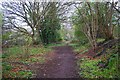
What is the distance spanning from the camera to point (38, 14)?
1439 cm

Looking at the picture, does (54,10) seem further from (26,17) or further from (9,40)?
(9,40)

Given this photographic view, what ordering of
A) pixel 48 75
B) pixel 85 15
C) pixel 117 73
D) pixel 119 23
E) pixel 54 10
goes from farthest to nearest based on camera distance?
pixel 54 10
pixel 85 15
pixel 119 23
pixel 48 75
pixel 117 73

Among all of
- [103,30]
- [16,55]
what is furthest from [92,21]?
[16,55]

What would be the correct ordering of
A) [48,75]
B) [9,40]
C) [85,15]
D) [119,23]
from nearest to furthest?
[48,75]
[119,23]
[9,40]
[85,15]

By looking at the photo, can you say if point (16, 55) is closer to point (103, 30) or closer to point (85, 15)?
point (85, 15)

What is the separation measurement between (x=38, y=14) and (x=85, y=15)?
419 cm

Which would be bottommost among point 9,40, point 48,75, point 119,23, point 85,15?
point 48,75

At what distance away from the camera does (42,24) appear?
15219 mm

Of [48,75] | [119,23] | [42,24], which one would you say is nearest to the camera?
[48,75]

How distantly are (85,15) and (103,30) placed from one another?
62.7 inches

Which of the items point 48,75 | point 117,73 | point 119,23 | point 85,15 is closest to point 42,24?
point 85,15

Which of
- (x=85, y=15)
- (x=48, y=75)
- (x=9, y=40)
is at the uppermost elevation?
(x=85, y=15)

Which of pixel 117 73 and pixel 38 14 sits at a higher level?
pixel 38 14

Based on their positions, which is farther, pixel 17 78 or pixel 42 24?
pixel 42 24
